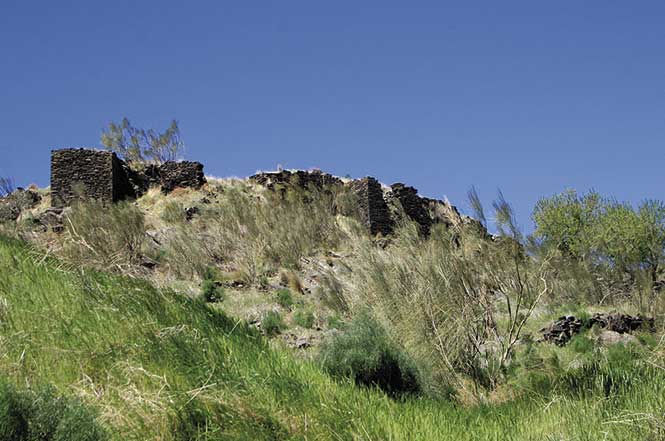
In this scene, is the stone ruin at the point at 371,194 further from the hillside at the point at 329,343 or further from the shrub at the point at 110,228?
the hillside at the point at 329,343

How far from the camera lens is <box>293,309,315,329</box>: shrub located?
507 inches

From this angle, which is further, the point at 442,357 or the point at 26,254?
the point at 442,357

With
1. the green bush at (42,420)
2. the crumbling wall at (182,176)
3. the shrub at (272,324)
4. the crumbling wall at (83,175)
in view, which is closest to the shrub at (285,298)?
the shrub at (272,324)

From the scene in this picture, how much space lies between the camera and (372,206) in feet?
85.0

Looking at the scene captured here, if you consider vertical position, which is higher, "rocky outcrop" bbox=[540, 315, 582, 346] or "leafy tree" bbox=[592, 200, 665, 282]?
"leafy tree" bbox=[592, 200, 665, 282]

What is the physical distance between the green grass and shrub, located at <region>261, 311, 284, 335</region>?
5914mm

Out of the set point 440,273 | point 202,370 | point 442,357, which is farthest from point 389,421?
point 440,273

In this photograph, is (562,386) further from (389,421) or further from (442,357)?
(389,421)

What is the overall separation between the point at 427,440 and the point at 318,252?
1421 cm

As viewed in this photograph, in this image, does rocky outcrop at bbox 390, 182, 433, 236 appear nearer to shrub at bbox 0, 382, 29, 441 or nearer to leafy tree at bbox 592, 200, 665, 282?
leafy tree at bbox 592, 200, 665, 282

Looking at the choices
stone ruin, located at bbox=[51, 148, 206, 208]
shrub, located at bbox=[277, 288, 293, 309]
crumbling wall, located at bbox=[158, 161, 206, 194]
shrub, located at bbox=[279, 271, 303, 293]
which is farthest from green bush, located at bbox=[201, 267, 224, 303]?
crumbling wall, located at bbox=[158, 161, 206, 194]

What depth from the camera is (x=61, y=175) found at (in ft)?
78.6

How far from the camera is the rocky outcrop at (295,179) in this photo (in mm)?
25922

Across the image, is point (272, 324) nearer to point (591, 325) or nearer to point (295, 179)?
point (591, 325)
